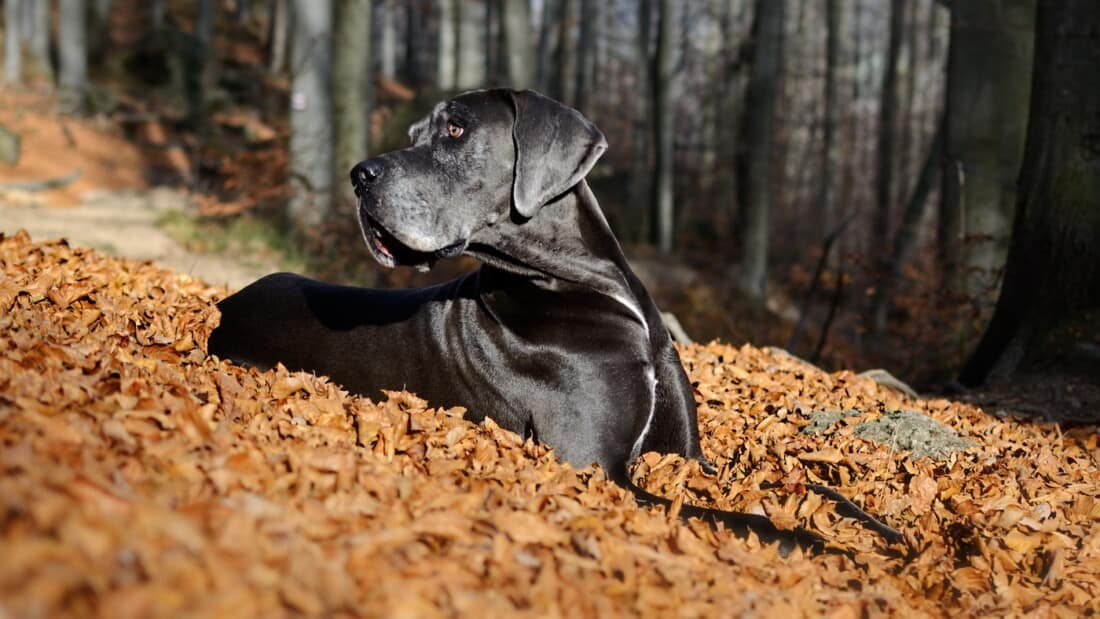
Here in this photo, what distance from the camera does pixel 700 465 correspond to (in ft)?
14.3

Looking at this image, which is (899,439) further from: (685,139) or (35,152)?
(685,139)

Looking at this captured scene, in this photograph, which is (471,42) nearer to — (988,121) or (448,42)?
(448,42)

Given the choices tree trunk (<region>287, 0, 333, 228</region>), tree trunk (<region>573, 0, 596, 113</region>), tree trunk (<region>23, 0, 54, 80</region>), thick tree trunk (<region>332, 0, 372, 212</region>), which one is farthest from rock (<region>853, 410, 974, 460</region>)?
tree trunk (<region>23, 0, 54, 80</region>)

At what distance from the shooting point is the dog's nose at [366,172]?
4.01m

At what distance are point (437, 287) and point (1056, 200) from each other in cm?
484

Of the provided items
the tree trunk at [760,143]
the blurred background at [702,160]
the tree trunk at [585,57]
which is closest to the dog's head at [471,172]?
the blurred background at [702,160]

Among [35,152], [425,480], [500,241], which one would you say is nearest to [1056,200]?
[500,241]

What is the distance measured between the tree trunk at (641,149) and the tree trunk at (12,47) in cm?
1659

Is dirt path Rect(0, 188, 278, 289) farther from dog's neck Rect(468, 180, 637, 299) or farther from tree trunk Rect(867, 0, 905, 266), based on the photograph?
tree trunk Rect(867, 0, 905, 266)

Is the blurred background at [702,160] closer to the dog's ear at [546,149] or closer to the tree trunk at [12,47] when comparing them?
the tree trunk at [12,47]

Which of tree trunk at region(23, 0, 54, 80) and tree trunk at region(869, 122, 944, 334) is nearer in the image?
tree trunk at region(869, 122, 944, 334)

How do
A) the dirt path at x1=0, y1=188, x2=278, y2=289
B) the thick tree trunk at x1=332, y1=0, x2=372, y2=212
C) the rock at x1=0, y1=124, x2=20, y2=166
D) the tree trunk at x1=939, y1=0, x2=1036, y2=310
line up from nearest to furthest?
the tree trunk at x1=939, y1=0, x2=1036, y2=310 < the dirt path at x1=0, y1=188, x2=278, y2=289 < the thick tree trunk at x1=332, y1=0, x2=372, y2=212 < the rock at x1=0, y1=124, x2=20, y2=166

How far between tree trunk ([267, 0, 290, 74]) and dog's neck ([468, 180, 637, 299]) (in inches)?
1043

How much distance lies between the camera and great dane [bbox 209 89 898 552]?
A: 4035mm
